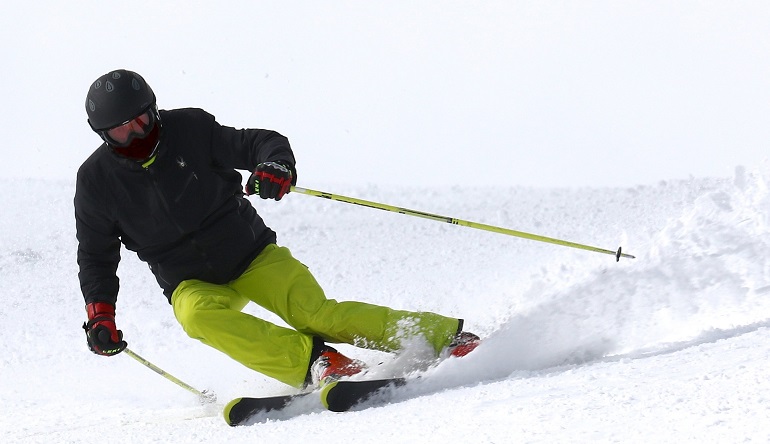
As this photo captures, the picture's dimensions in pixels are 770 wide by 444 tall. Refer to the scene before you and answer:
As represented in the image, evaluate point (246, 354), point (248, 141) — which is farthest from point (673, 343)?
point (248, 141)

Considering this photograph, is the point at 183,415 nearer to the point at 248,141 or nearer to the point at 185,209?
the point at 185,209

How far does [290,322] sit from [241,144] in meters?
0.87

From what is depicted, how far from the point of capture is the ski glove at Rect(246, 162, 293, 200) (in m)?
3.62

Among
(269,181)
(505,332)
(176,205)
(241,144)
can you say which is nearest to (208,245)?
(176,205)

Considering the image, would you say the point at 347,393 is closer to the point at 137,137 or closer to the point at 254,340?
the point at 254,340

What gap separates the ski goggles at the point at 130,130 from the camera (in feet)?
12.8

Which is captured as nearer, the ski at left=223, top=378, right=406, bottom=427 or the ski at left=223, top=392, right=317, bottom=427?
the ski at left=223, top=378, right=406, bottom=427

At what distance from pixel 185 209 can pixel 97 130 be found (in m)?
0.52

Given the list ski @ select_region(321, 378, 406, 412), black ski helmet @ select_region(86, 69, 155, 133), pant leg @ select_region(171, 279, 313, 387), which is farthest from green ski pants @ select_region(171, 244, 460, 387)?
black ski helmet @ select_region(86, 69, 155, 133)

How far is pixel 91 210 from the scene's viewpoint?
406 centimetres

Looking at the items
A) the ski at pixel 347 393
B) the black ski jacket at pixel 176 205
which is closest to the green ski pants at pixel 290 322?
the black ski jacket at pixel 176 205

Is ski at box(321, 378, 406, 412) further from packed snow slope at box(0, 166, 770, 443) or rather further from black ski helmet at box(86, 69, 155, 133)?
black ski helmet at box(86, 69, 155, 133)

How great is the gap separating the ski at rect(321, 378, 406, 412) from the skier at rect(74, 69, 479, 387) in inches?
11.2

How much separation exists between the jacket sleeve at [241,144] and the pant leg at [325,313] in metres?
0.50
